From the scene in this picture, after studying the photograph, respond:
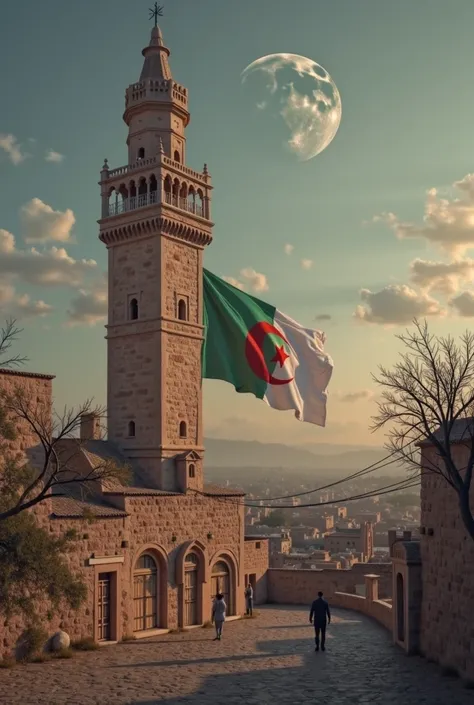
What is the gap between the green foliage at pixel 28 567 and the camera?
737 inches

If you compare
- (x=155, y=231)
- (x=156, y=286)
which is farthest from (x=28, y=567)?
(x=155, y=231)

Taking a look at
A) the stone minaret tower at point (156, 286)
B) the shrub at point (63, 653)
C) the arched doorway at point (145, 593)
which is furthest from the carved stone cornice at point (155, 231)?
the shrub at point (63, 653)

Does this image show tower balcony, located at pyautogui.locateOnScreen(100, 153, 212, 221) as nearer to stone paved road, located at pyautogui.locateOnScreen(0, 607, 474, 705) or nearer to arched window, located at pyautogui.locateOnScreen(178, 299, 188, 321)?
arched window, located at pyautogui.locateOnScreen(178, 299, 188, 321)

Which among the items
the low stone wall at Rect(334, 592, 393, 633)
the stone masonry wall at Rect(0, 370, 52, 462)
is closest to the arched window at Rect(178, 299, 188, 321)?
the stone masonry wall at Rect(0, 370, 52, 462)

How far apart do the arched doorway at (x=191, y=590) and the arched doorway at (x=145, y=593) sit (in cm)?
163

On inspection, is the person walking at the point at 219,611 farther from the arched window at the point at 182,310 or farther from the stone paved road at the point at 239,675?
the arched window at the point at 182,310

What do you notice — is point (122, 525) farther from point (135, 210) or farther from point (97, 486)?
point (135, 210)

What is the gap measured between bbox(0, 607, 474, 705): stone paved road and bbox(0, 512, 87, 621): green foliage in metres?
2.25

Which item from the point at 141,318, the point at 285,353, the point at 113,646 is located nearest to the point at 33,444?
the point at 113,646

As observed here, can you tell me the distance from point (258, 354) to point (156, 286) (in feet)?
18.1

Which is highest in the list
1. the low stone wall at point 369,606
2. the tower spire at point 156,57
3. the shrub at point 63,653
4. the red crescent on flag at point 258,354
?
the tower spire at point 156,57

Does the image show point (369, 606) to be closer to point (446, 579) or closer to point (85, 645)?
point (446, 579)

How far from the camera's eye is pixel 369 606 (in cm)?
3372

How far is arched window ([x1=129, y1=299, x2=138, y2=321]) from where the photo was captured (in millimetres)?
33344
